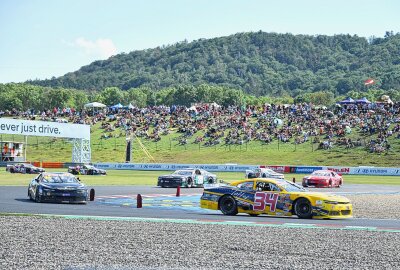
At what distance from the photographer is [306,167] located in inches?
2534

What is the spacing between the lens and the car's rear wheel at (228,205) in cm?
2192

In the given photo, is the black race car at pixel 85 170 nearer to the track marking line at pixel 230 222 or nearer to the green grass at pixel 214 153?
the green grass at pixel 214 153

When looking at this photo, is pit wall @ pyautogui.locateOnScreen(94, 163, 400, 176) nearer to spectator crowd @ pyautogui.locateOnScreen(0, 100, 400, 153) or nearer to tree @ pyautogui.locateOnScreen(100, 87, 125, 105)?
spectator crowd @ pyautogui.locateOnScreen(0, 100, 400, 153)

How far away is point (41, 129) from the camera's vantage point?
208 feet

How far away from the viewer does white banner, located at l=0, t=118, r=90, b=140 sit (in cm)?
6017

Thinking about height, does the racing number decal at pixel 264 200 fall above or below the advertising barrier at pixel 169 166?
below

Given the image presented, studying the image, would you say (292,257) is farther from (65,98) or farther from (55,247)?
(65,98)

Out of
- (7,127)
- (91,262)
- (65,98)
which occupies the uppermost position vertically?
(65,98)

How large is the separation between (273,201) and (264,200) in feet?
0.96

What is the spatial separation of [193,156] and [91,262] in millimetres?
61752

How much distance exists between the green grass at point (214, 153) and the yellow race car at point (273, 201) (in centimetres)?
4491

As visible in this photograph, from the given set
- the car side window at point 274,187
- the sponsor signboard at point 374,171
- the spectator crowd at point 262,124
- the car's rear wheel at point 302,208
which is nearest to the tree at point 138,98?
the spectator crowd at point 262,124

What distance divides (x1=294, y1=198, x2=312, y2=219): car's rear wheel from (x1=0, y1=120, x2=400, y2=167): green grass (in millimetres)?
45413

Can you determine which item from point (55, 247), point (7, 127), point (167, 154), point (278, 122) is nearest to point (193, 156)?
point (167, 154)
